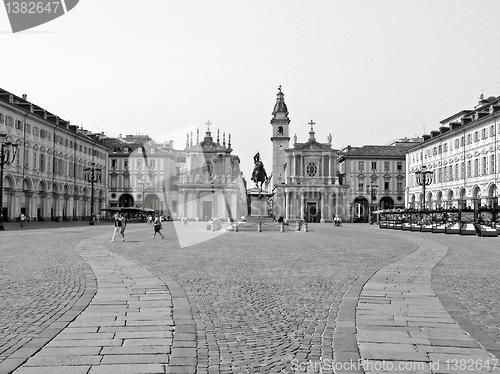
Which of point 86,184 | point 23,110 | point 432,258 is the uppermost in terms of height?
point 23,110

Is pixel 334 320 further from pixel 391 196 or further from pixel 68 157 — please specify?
pixel 391 196

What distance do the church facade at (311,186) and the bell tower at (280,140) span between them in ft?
18.4

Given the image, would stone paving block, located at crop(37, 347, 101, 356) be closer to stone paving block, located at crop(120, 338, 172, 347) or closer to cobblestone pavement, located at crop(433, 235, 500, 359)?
stone paving block, located at crop(120, 338, 172, 347)

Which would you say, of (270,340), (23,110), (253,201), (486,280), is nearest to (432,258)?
(486,280)

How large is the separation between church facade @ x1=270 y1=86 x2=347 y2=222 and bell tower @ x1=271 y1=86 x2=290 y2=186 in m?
5.61

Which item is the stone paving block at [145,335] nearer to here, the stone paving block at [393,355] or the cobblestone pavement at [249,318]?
the cobblestone pavement at [249,318]

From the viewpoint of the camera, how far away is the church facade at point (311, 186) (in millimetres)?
101875

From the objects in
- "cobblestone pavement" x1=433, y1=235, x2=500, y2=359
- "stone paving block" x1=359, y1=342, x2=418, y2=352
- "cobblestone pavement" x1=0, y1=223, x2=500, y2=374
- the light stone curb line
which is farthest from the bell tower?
"stone paving block" x1=359, y1=342, x2=418, y2=352

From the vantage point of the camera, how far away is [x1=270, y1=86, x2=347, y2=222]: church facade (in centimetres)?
10188

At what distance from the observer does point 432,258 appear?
18.7 meters

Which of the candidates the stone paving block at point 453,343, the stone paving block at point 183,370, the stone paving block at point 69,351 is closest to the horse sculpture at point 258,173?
the stone paving block at point 453,343

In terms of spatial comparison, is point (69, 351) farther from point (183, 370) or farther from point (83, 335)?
point (183, 370)

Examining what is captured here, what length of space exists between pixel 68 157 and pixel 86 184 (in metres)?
9.46

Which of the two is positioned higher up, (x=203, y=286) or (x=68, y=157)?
(x=68, y=157)
